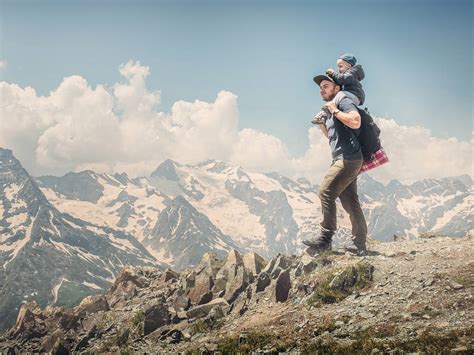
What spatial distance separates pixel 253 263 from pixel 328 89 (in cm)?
1071

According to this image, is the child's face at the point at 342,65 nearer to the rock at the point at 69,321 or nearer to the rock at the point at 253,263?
the rock at the point at 253,263

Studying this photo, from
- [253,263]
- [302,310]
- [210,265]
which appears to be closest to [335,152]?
[302,310]

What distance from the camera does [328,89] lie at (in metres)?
A: 11.4

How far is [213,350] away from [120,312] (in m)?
11.3

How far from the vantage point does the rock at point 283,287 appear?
1398 centimetres

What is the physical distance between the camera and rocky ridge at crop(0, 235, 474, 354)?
8391 mm

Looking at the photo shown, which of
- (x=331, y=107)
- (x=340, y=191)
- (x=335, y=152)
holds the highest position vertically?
(x=331, y=107)

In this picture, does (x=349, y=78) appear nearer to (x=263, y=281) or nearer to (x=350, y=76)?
(x=350, y=76)

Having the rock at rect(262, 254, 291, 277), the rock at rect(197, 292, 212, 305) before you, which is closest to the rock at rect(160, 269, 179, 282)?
the rock at rect(197, 292, 212, 305)

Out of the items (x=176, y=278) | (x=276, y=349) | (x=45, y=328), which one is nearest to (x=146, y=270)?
(x=176, y=278)

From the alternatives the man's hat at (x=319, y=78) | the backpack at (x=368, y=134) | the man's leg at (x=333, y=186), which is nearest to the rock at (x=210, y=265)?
the man's leg at (x=333, y=186)

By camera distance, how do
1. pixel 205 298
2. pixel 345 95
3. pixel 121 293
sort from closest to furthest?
pixel 345 95 < pixel 205 298 < pixel 121 293

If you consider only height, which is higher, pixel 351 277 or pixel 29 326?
pixel 351 277

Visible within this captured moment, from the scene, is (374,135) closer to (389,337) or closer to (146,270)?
(389,337)
